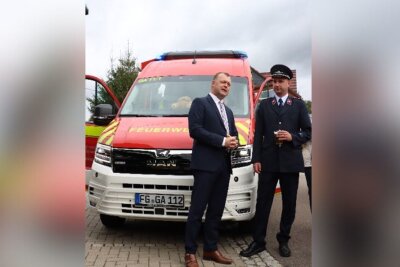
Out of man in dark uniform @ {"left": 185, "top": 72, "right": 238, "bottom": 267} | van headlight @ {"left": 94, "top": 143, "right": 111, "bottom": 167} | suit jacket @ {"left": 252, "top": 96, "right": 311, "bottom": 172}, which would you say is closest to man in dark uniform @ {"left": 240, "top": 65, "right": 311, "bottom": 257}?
suit jacket @ {"left": 252, "top": 96, "right": 311, "bottom": 172}

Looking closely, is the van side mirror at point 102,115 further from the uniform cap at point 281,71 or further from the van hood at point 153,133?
the uniform cap at point 281,71

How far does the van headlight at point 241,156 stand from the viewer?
4633 millimetres

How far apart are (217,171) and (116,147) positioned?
1281mm

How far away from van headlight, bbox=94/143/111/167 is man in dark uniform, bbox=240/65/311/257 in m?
1.62

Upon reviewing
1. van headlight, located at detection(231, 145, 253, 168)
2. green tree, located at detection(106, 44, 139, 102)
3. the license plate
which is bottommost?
the license plate

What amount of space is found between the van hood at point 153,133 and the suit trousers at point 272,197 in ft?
1.82

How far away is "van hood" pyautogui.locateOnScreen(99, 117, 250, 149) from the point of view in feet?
15.2

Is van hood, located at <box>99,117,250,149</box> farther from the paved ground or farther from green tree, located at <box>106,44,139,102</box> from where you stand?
green tree, located at <box>106,44,139,102</box>

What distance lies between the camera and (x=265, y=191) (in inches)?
174
